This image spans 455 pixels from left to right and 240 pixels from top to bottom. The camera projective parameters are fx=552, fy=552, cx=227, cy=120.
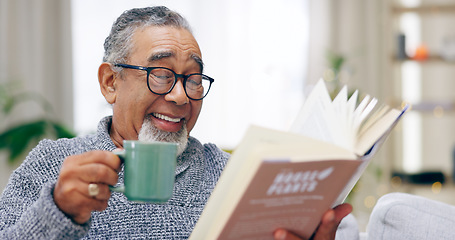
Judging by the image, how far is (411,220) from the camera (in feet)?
4.28

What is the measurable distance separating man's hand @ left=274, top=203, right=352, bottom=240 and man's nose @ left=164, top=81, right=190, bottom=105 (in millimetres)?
487

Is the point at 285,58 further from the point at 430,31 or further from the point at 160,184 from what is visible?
the point at 160,184

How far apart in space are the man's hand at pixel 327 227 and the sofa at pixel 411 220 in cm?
37

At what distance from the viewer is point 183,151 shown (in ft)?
4.71

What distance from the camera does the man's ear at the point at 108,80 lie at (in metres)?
1.45

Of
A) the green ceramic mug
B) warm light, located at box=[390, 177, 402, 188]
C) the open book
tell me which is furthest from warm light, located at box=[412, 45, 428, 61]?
the green ceramic mug

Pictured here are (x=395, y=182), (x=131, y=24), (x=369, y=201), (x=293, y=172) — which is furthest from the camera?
(x=369, y=201)

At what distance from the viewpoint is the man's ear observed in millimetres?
1449

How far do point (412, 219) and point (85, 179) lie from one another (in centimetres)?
80

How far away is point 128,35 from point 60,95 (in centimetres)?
280

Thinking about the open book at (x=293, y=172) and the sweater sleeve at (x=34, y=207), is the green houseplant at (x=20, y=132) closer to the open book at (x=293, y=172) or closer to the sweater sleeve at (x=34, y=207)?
the sweater sleeve at (x=34, y=207)

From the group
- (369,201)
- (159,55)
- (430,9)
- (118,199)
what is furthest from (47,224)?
(430,9)

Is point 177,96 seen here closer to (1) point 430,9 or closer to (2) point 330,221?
(2) point 330,221

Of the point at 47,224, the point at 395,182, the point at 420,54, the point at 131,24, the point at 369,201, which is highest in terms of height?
the point at 131,24
